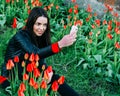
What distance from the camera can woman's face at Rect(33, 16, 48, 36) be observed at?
3.83m

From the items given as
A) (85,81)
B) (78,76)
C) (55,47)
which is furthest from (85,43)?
(55,47)

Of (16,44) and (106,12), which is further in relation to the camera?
(106,12)

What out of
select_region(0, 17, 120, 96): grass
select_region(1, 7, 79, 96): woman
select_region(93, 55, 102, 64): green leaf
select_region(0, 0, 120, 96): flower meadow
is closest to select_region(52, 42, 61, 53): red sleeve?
select_region(1, 7, 79, 96): woman

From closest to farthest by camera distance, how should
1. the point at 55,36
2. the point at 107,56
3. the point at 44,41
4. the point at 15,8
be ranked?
1. the point at 44,41
2. the point at 107,56
3. the point at 55,36
4. the point at 15,8

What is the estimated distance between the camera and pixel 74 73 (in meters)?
4.82

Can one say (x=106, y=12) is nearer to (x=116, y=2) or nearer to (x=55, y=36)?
(x=55, y=36)

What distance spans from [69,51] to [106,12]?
1.89m

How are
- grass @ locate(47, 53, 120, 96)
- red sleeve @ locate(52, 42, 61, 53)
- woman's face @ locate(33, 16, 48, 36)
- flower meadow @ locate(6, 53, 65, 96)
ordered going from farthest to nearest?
grass @ locate(47, 53, 120, 96), woman's face @ locate(33, 16, 48, 36), red sleeve @ locate(52, 42, 61, 53), flower meadow @ locate(6, 53, 65, 96)

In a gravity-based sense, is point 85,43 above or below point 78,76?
above

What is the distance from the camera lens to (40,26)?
383 cm

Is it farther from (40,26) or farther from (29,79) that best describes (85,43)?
(29,79)

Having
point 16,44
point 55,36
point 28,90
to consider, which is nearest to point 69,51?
point 55,36

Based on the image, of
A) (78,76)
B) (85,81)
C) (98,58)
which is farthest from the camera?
(98,58)

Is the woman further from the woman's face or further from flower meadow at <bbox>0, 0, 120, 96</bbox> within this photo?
flower meadow at <bbox>0, 0, 120, 96</bbox>
